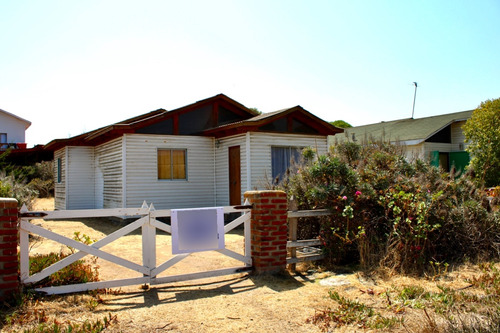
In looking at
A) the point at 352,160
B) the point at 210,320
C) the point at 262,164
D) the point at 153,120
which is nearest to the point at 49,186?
the point at 153,120

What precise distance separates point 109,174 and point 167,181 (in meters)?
2.54

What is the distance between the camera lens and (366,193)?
6.69 metres

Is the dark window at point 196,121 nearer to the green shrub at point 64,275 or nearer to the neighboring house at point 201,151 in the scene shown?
the neighboring house at point 201,151

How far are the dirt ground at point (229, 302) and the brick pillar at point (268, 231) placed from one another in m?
0.23

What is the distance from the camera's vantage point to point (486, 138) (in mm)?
15375

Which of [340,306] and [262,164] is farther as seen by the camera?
[262,164]

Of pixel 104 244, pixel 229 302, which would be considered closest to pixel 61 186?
pixel 104 244

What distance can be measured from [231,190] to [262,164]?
1.52 m

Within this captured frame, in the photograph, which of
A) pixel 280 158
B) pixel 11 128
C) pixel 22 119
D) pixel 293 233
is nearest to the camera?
pixel 293 233

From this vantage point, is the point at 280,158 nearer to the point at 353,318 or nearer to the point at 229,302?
the point at 229,302

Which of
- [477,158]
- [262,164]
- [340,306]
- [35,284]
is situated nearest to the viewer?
[340,306]

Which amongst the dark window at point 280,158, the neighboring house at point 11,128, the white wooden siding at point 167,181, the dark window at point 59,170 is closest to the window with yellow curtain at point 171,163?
the white wooden siding at point 167,181

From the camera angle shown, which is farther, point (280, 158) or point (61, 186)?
point (61, 186)

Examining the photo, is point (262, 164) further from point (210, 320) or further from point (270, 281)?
point (210, 320)
